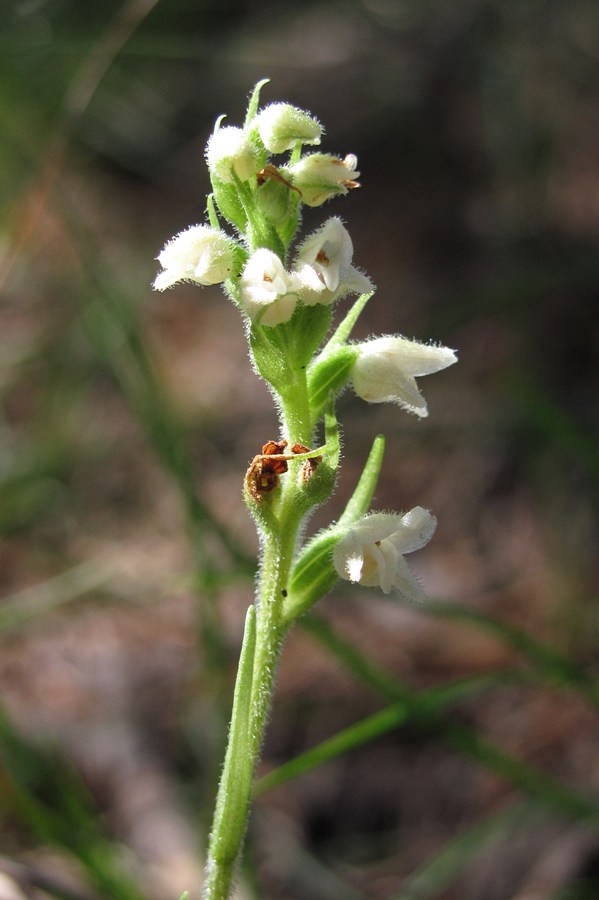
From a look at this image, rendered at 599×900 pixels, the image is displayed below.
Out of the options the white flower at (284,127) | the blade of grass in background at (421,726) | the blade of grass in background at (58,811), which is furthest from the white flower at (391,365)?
the blade of grass in background at (58,811)

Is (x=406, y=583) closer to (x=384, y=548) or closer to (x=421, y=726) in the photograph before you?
(x=384, y=548)

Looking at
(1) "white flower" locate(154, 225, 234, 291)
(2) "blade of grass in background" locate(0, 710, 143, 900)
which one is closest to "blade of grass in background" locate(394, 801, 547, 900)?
(2) "blade of grass in background" locate(0, 710, 143, 900)

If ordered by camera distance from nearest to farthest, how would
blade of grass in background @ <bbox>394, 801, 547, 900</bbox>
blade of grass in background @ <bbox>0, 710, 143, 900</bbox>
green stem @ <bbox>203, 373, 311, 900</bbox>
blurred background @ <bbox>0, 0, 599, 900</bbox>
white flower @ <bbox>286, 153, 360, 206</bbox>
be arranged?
green stem @ <bbox>203, 373, 311, 900</bbox> < white flower @ <bbox>286, 153, 360, 206</bbox> < blade of grass in background @ <bbox>0, 710, 143, 900</bbox> < blade of grass in background @ <bbox>394, 801, 547, 900</bbox> < blurred background @ <bbox>0, 0, 599, 900</bbox>

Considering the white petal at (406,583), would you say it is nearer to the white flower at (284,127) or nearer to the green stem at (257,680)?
the green stem at (257,680)

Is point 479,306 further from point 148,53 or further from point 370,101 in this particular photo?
point 370,101

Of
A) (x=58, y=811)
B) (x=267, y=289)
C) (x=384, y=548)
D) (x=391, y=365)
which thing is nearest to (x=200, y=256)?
(x=267, y=289)

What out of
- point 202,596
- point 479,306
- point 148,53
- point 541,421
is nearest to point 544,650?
point 541,421

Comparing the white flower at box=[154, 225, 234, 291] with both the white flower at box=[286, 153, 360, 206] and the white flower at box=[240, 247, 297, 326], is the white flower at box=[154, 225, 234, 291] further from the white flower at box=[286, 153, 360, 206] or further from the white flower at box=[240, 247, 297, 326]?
the white flower at box=[286, 153, 360, 206]

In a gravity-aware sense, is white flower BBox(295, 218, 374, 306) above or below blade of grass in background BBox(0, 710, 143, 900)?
above
